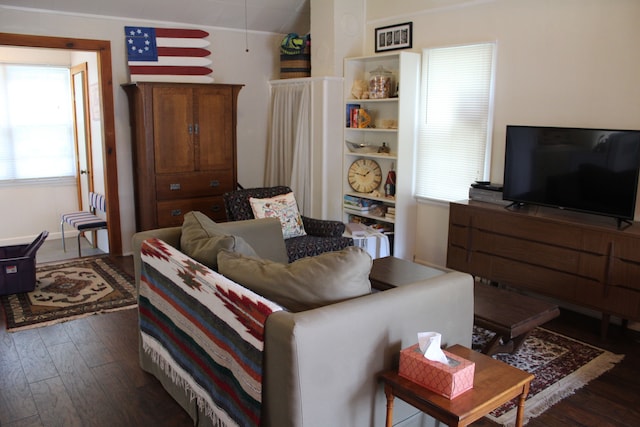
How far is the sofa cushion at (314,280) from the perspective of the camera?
205cm

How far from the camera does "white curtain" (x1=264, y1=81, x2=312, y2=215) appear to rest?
5465 millimetres

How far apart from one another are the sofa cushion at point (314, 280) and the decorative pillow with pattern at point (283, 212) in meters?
2.27

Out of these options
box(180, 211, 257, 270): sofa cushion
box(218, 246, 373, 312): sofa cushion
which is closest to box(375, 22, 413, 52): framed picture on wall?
box(180, 211, 257, 270): sofa cushion

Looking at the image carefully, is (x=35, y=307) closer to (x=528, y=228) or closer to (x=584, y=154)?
(x=528, y=228)

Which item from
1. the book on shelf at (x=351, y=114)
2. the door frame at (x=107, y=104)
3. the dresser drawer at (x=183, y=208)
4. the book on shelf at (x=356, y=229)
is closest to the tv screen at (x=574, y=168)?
the book on shelf at (x=356, y=229)

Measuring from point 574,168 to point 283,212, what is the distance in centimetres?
219

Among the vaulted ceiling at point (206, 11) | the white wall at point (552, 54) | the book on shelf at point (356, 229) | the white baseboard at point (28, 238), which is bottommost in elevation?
the white baseboard at point (28, 238)

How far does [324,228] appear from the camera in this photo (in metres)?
4.56

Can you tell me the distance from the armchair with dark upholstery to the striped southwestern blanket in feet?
5.40

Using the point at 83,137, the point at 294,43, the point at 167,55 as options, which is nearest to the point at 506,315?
the point at 294,43

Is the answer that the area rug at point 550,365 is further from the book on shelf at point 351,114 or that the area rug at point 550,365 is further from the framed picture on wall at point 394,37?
the framed picture on wall at point 394,37

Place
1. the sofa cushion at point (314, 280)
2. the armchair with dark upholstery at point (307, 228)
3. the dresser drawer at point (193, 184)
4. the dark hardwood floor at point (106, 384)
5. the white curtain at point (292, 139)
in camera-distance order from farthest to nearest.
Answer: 1. the white curtain at point (292, 139)
2. the dresser drawer at point (193, 184)
3. the armchair with dark upholstery at point (307, 228)
4. the dark hardwood floor at point (106, 384)
5. the sofa cushion at point (314, 280)

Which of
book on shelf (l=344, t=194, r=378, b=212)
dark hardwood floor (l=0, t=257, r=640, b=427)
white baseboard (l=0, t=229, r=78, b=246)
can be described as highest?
book on shelf (l=344, t=194, r=378, b=212)

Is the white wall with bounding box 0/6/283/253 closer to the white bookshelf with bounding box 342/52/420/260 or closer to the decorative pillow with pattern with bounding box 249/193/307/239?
the white bookshelf with bounding box 342/52/420/260
